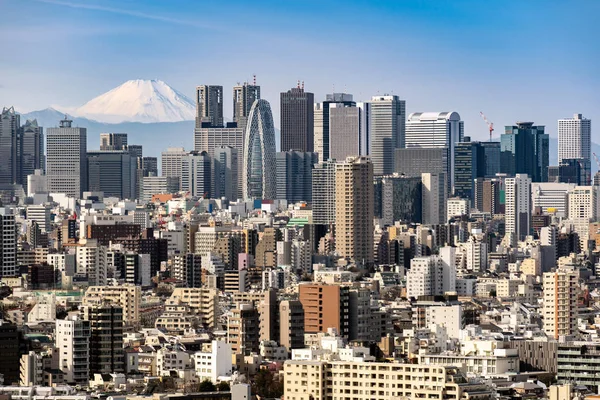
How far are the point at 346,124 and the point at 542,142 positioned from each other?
1126 cm

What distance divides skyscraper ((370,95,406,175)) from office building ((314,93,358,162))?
5.25ft

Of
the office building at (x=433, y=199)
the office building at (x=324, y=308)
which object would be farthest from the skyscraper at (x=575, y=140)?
the office building at (x=324, y=308)

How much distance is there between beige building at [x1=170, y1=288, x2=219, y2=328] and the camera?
48.3 meters

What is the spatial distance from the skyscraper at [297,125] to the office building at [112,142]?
891cm

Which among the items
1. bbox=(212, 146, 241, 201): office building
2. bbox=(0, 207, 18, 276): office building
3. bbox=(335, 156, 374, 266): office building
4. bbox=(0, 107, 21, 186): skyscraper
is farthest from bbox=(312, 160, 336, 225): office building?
bbox=(0, 107, 21, 186): skyscraper

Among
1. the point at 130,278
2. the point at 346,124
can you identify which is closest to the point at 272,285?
the point at 130,278

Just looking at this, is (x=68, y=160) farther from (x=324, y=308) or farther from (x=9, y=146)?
(x=324, y=308)

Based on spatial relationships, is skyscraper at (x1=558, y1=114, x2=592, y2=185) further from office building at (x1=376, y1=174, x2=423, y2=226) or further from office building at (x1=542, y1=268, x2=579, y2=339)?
office building at (x1=542, y1=268, x2=579, y2=339)

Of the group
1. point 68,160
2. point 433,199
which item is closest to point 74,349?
point 433,199

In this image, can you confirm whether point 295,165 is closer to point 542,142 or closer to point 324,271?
point 542,142

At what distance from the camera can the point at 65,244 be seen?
7169cm

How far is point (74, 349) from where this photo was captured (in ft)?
121

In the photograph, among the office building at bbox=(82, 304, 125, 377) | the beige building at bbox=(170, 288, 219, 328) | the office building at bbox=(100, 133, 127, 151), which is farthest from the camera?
the office building at bbox=(100, 133, 127, 151)

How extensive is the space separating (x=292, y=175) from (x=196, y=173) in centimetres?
580
